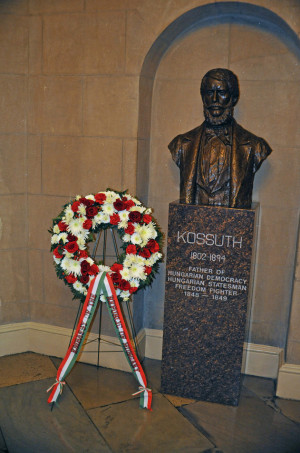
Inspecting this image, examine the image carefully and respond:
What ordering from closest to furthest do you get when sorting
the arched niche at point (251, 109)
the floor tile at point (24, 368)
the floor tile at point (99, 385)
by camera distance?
the floor tile at point (99, 385) → the arched niche at point (251, 109) → the floor tile at point (24, 368)

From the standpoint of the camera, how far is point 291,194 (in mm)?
3441

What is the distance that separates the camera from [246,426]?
9.66 feet

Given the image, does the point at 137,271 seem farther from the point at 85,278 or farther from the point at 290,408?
the point at 290,408

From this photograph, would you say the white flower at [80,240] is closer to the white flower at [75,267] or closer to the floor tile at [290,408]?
the white flower at [75,267]

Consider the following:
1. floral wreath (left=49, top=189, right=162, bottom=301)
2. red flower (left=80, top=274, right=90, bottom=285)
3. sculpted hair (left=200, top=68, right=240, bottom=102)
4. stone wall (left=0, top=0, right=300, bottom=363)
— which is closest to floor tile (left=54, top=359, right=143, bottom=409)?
stone wall (left=0, top=0, right=300, bottom=363)

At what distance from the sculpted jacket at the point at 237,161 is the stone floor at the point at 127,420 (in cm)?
143

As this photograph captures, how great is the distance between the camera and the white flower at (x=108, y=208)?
10.2 feet

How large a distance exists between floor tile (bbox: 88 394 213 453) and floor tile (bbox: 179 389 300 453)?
10 cm

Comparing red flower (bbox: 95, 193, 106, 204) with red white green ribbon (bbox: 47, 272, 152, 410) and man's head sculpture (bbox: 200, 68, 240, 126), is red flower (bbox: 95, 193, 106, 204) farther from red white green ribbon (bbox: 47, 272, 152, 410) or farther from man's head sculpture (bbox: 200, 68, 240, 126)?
man's head sculpture (bbox: 200, 68, 240, 126)

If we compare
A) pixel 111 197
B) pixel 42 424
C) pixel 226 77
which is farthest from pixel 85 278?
pixel 226 77

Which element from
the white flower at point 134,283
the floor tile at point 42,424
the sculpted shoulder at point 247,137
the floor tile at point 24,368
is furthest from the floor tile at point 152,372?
the sculpted shoulder at point 247,137

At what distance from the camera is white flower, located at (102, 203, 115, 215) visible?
3.09 metres

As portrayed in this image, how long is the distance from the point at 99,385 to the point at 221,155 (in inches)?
76.8

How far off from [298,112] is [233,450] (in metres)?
2.37
